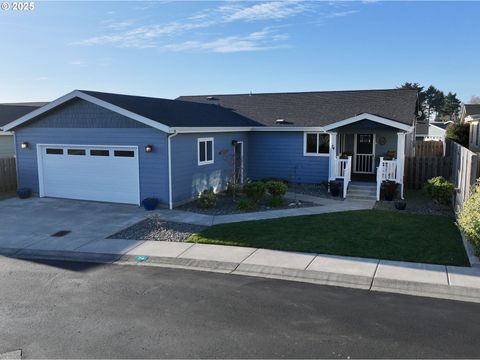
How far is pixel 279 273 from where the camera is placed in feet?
27.3

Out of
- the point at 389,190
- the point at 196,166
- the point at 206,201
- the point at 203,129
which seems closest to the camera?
the point at 206,201

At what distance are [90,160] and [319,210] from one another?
27.5 ft

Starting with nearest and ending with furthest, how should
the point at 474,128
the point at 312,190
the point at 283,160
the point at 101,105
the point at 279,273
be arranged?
the point at 279,273, the point at 101,105, the point at 312,190, the point at 283,160, the point at 474,128

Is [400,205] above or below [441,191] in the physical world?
below

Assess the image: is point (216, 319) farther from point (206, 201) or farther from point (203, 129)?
point (203, 129)

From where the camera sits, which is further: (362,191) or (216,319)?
(362,191)

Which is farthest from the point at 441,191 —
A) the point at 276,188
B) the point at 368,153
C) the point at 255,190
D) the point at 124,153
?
the point at 124,153

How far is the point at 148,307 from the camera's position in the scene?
675cm

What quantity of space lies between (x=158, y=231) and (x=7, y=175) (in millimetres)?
10200

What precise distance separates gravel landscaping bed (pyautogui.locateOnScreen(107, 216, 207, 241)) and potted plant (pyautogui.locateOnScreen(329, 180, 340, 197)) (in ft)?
22.0

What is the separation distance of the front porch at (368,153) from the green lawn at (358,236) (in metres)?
3.54

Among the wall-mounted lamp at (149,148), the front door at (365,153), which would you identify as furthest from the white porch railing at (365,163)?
the wall-mounted lamp at (149,148)

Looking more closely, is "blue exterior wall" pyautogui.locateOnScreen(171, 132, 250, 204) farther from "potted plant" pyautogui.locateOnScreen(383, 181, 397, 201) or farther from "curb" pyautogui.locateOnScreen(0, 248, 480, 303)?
"potted plant" pyautogui.locateOnScreen(383, 181, 397, 201)

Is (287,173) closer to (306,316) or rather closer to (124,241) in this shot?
(124,241)
